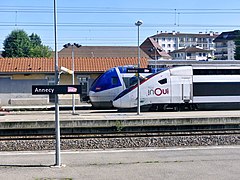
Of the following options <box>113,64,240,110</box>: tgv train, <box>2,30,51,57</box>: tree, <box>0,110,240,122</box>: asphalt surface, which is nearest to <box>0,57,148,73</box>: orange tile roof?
<box>0,110,240,122</box>: asphalt surface

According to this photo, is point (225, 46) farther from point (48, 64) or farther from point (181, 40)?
point (48, 64)

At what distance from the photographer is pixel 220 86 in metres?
26.5

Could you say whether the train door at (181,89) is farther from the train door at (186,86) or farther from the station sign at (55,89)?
the station sign at (55,89)

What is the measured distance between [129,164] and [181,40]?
14784 cm

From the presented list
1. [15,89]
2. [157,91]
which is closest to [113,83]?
[157,91]

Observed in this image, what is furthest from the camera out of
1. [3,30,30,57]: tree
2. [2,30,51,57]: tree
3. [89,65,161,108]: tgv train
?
[2,30,51,57]: tree

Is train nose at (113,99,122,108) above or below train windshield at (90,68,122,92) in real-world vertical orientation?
below

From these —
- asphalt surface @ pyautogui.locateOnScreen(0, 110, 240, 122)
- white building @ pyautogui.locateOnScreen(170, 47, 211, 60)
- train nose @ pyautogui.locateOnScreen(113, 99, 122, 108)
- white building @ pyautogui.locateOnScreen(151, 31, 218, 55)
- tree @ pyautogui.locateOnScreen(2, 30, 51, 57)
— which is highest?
white building @ pyautogui.locateOnScreen(151, 31, 218, 55)

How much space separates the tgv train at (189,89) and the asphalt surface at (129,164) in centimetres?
1255

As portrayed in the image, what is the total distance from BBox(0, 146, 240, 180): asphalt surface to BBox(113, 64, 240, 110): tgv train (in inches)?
494

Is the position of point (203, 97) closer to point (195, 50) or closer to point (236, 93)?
point (236, 93)

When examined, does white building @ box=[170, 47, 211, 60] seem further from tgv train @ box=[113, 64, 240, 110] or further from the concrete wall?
tgv train @ box=[113, 64, 240, 110]

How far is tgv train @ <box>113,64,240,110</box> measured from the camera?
25.3m

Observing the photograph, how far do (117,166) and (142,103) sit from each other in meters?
15.5
